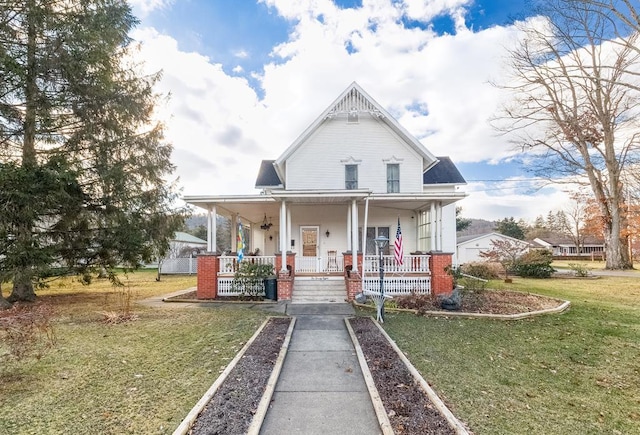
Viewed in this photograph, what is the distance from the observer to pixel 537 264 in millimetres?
19203

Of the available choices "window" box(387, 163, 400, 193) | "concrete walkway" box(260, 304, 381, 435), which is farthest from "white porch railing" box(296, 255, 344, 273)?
"concrete walkway" box(260, 304, 381, 435)

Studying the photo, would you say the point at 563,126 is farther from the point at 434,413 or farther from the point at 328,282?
the point at 434,413

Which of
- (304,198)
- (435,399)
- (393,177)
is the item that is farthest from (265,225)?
(435,399)

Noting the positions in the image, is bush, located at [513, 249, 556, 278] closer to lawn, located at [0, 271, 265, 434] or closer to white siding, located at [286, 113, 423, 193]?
white siding, located at [286, 113, 423, 193]

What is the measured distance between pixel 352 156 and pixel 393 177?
2.16m

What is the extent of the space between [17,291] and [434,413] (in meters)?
14.5

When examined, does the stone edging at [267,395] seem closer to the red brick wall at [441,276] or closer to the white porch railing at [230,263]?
the white porch railing at [230,263]

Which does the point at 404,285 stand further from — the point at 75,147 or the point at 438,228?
the point at 75,147

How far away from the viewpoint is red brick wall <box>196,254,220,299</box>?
38.2ft

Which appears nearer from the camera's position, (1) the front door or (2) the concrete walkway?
(2) the concrete walkway

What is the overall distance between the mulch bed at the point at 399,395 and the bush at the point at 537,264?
17.4m

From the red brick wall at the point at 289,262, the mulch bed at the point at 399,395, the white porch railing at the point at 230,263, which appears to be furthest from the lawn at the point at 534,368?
the white porch railing at the point at 230,263

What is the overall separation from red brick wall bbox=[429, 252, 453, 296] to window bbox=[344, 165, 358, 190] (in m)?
5.10

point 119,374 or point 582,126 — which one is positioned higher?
point 582,126
